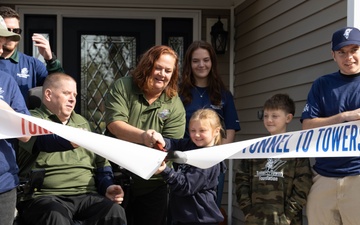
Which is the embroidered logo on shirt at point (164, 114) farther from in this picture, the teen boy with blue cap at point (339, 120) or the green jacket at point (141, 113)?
the teen boy with blue cap at point (339, 120)

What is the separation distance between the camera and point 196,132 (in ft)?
11.7

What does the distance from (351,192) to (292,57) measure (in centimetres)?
197

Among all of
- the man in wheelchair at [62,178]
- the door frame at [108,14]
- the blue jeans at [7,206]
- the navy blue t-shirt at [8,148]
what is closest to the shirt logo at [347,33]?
the man in wheelchair at [62,178]

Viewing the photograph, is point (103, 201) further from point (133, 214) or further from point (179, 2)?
point (179, 2)

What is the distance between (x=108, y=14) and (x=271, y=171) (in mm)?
3582

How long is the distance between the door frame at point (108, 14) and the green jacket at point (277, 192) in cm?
333

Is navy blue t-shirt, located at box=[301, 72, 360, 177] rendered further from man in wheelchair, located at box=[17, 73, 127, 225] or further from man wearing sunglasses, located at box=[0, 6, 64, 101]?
man wearing sunglasses, located at box=[0, 6, 64, 101]

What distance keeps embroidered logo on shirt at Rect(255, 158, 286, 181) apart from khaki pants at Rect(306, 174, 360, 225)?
22cm

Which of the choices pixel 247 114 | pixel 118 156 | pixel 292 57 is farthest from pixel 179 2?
pixel 118 156

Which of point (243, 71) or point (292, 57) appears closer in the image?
point (292, 57)

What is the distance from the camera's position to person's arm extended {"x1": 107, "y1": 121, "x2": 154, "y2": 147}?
11.3 ft

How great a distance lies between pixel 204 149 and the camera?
338cm

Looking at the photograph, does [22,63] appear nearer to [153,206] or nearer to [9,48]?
[9,48]

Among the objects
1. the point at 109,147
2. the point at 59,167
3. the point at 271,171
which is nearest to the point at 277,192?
the point at 271,171
